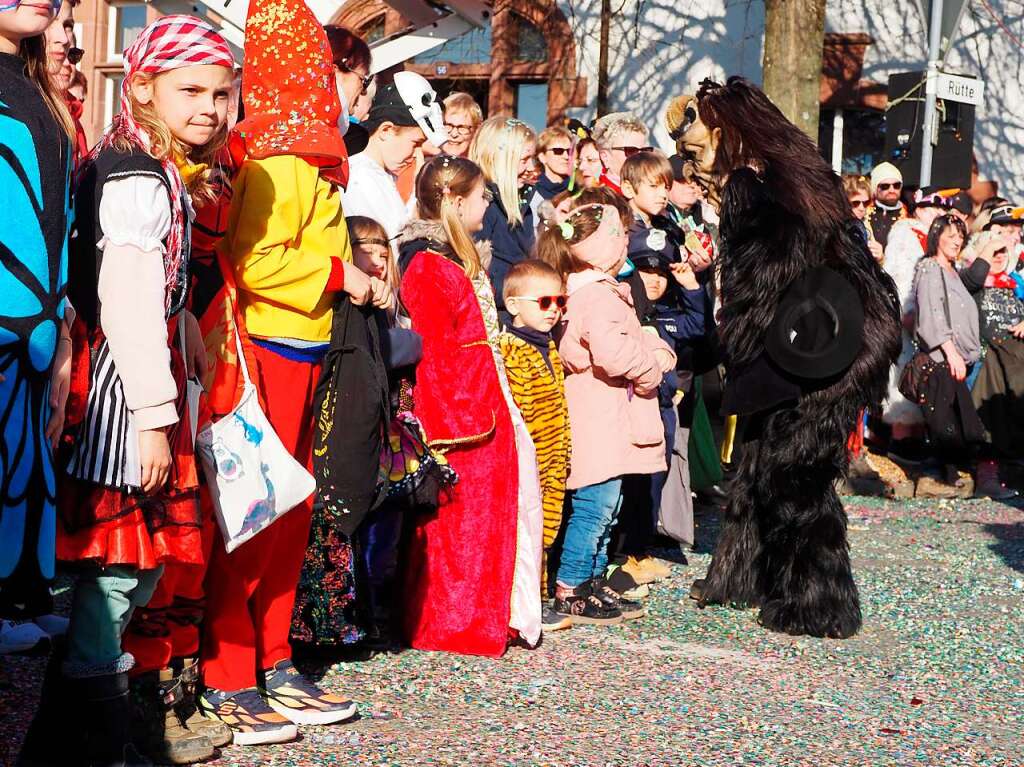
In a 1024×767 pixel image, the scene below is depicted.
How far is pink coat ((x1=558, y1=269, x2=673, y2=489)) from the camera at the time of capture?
5.97 meters

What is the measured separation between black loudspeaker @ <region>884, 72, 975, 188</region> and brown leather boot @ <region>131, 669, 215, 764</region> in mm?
10185

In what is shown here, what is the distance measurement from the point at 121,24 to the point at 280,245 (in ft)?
41.2

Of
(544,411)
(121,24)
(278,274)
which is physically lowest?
(544,411)

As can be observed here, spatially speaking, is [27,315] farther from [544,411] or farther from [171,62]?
[544,411]

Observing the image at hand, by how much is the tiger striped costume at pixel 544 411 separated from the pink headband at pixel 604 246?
56 centimetres

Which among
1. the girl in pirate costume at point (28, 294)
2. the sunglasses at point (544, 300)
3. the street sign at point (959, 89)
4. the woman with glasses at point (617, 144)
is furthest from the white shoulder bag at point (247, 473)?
the street sign at point (959, 89)

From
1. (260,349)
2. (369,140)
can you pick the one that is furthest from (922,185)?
(260,349)

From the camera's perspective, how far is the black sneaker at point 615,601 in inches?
239

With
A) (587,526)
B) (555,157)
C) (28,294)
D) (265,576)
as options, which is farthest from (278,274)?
(555,157)

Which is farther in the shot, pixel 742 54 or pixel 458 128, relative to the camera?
pixel 742 54

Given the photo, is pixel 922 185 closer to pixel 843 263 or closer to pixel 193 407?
pixel 843 263

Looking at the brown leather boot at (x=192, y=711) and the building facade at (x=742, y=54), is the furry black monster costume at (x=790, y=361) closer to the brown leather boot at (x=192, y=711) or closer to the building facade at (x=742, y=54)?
the brown leather boot at (x=192, y=711)

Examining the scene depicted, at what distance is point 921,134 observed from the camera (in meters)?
12.9

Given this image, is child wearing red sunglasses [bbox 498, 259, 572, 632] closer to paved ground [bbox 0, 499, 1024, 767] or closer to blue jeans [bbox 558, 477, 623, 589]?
blue jeans [bbox 558, 477, 623, 589]
